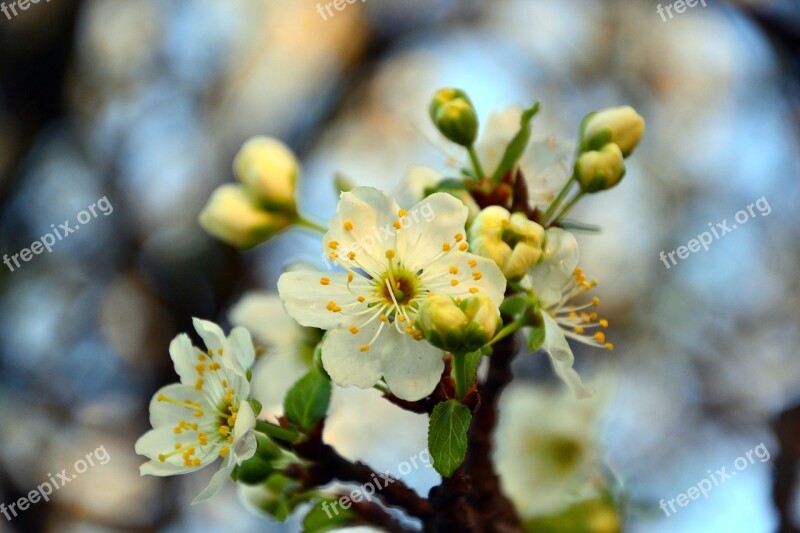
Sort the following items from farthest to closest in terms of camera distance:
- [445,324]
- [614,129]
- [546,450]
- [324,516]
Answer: [546,450] → [614,129] → [324,516] → [445,324]

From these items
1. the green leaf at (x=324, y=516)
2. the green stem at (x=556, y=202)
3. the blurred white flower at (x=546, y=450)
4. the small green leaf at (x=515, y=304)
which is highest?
the green stem at (x=556, y=202)

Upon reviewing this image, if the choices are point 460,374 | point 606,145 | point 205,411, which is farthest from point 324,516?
point 606,145

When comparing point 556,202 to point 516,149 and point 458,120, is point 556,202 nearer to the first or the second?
point 516,149

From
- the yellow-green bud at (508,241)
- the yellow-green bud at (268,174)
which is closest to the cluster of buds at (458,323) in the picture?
the yellow-green bud at (508,241)

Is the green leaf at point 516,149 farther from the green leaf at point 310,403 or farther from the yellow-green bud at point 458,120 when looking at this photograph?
the green leaf at point 310,403

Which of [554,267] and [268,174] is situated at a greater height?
[268,174]

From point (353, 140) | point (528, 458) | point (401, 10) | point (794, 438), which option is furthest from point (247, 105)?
point (794, 438)

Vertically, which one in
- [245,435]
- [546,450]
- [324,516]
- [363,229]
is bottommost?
[546,450]
